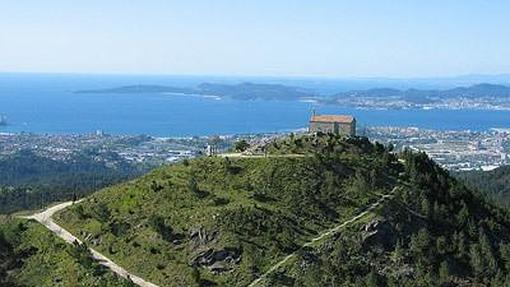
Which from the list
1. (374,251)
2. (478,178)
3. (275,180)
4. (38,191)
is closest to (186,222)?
(275,180)

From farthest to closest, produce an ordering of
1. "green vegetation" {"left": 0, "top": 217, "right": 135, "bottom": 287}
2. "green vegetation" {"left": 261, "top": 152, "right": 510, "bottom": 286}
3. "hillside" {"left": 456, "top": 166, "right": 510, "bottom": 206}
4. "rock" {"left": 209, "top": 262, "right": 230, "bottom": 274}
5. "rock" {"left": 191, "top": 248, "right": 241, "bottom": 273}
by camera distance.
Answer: "hillside" {"left": 456, "top": 166, "right": 510, "bottom": 206}
"rock" {"left": 191, "top": 248, "right": 241, "bottom": 273}
"rock" {"left": 209, "top": 262, "right": 230, "bottom": 274}
"green vegetation" {"left": 0, "top": 217, "right": 135, "bottom": 287}
"green vegetation" {"left": 261, "top": 152, "right": 510, "bottom": 286}

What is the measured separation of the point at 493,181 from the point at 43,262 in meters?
134

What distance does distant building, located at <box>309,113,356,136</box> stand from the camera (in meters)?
88.5

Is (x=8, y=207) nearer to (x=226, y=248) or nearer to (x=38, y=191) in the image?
(x=38, y=191)

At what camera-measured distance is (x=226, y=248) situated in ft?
189

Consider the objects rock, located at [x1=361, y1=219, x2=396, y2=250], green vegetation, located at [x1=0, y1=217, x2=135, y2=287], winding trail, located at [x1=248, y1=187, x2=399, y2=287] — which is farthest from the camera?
rock, located at [x1=361, y1=219, x2=396, y2=250]

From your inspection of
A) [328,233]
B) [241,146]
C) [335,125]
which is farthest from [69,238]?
[335,125]

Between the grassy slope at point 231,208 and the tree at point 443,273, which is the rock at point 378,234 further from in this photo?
the tree at point 443,273

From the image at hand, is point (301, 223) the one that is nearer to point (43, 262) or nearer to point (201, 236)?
point (201, 236)

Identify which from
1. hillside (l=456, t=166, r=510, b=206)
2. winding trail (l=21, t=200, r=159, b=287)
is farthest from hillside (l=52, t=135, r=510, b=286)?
hillside (l=456, t=166, r=510, b=206)

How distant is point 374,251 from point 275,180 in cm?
1315

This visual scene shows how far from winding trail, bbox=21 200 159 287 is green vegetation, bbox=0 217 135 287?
2.40ft

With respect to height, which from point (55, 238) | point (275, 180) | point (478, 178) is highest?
point (275, 180)

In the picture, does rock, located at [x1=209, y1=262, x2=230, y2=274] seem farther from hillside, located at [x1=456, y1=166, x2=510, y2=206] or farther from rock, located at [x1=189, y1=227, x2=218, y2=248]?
Result: hillside, located at [x1=456, y1=166, x2=510, y2=206]
